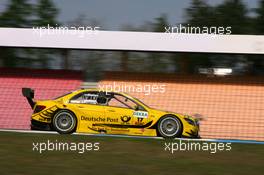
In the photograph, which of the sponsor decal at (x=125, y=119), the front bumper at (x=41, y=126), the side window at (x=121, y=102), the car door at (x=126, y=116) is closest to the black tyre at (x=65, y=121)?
the front bumper at (x=41, y=126)

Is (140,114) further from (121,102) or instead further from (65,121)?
(65,121)

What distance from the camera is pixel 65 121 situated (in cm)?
1416

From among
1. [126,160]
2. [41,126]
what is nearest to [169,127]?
[41,126]

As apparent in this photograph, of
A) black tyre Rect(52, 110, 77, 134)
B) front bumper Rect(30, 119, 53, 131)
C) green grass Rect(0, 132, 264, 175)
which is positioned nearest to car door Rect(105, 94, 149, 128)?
black tyre Rect(52, 110, 77, 134)

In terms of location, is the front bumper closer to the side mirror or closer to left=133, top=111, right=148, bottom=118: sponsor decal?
the side mirror

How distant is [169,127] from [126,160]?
498 cm

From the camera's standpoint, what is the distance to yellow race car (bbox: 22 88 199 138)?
14.1 metres

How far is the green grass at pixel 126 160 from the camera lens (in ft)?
27.7

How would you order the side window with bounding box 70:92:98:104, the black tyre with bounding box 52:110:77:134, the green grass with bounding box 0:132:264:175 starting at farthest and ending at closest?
the side window with bounding box 70:92:98:104
the black tyre with bounding box 52:110:77:134
the green grass with bounding box 0:132:264:175

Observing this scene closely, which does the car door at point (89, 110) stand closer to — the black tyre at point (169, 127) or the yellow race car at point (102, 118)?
the yellow race car at point (102, 118)

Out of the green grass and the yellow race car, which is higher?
the yellow race car

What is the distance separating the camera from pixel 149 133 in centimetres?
1429

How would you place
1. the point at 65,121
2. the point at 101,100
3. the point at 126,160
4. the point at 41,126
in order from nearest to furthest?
the point at 126,160 → the point at 65,121 → the point at 41,126 → the point at 101,100

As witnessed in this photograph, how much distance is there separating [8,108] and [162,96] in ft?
19.9
